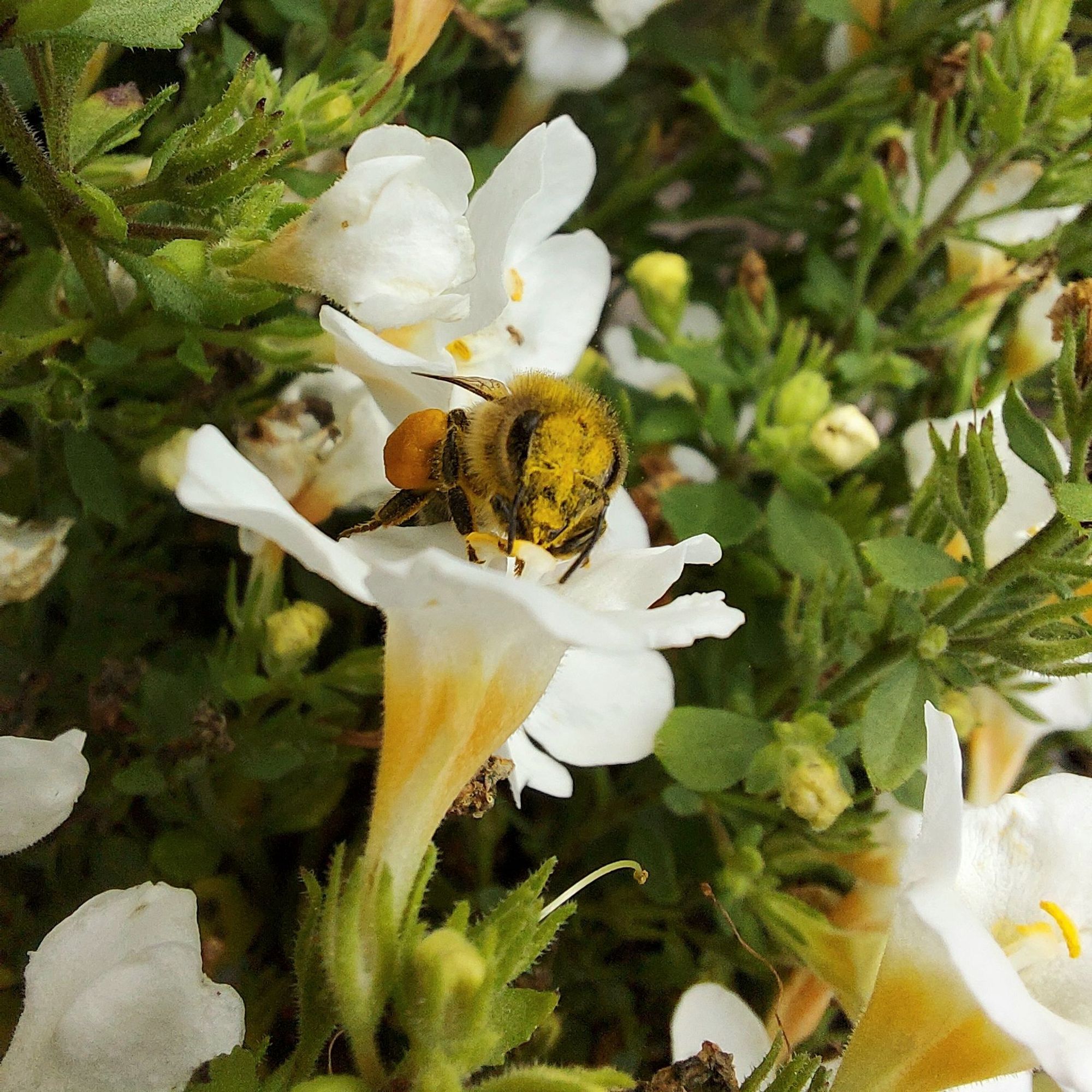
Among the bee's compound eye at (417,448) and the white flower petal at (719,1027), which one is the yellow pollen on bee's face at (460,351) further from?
the white flower petal at (719,1027)

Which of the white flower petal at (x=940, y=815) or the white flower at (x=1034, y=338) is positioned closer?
the white flower petal at (x=940, y=815)

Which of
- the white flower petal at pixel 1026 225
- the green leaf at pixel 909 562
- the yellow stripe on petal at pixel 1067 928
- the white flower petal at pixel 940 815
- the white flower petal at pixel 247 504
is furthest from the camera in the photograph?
the white flower petal at pixel 1026 225

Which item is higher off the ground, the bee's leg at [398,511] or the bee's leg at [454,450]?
the bee's leg at [454,450]

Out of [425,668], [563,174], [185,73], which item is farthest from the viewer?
[185,73]

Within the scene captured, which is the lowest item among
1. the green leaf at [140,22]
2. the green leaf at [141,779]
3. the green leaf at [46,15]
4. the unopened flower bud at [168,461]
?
the green leaf at [141,779]

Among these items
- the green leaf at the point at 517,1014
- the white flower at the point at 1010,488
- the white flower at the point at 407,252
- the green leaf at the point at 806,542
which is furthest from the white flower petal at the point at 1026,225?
the green leaf at the point at 517,1014

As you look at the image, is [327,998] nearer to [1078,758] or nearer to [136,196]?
[136,196]

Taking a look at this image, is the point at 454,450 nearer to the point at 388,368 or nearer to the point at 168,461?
the point at 388,368

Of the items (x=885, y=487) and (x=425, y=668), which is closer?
(x=425, y=668)

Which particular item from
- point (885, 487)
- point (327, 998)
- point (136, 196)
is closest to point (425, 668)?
point (327, 998)
